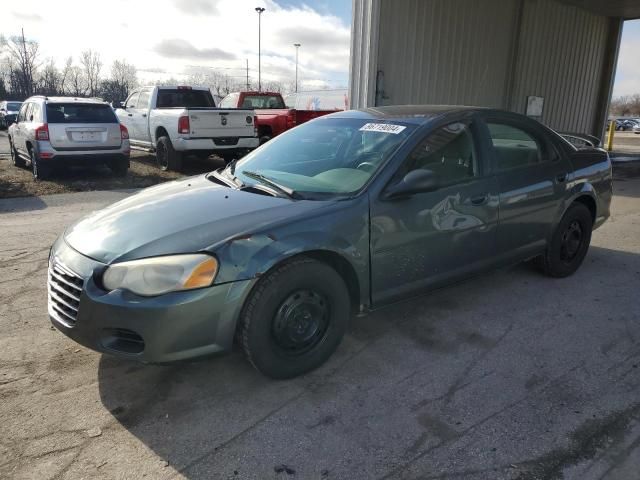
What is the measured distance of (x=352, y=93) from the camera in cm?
984

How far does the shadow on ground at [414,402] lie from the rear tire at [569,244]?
2.42 ft

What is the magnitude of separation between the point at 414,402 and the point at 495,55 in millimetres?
11947

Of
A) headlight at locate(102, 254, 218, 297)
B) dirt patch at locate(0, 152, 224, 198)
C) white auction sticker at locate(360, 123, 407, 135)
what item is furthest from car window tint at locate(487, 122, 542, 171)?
dirt patch at locate(0, 152, 224, 198)

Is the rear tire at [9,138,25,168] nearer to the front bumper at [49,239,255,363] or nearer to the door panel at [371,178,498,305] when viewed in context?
the front bumper at [49,239,255,363]

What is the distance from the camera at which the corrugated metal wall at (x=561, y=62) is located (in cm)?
1327

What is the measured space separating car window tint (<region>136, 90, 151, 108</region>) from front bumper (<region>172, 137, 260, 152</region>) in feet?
7.55

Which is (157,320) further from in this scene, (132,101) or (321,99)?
(321,99)

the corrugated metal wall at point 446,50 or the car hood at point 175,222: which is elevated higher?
the corrugated metal wall at point 446,50

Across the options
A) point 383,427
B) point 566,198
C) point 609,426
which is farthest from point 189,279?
point 566,198

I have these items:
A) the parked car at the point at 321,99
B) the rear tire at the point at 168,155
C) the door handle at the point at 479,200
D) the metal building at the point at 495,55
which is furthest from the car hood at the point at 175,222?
the parked car at the point at 321,99

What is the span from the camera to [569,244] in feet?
15.4

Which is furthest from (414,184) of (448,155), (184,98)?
(184,98)

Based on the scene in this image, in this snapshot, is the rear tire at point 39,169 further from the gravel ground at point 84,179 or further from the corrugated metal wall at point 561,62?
the corrugated metal wall at point 561,62

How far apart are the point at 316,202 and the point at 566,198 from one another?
2.63 metres
